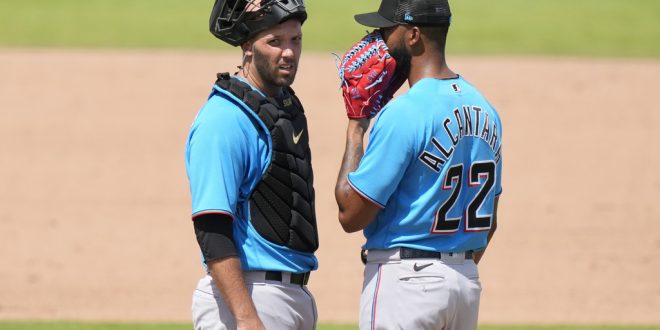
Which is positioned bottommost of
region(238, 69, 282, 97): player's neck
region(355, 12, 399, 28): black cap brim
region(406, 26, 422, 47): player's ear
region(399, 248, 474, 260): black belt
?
region(399, 248, 474, 260): black belt

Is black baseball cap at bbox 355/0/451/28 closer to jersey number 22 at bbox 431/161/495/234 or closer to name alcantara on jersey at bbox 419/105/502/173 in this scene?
name alcantara on jersey at bbox 419/105/502/173

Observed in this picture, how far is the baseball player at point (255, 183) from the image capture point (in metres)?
3.96

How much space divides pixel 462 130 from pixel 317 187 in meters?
9.85

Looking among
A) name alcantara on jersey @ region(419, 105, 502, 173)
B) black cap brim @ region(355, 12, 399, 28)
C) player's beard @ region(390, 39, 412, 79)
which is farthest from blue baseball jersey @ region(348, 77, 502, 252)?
black cap brim @ region(355, 12, 399, 28)

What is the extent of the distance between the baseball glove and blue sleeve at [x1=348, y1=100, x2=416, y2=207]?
263 millimetres

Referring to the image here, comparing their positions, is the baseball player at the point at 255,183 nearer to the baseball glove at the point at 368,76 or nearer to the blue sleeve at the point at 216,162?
the blue sleeve at the point at 216,162

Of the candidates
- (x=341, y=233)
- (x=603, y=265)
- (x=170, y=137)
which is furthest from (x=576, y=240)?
(x=170, y=137)

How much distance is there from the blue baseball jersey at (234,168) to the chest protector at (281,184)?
0.08ft

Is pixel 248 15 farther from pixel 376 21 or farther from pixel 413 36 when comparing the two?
pixel 413 36

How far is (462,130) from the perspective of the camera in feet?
13.9

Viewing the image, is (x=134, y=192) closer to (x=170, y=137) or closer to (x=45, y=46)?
(x=170, y=137)

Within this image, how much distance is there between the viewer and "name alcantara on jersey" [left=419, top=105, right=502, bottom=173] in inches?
165

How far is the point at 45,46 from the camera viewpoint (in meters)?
21.4

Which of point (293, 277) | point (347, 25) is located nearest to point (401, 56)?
point (293, 277)
